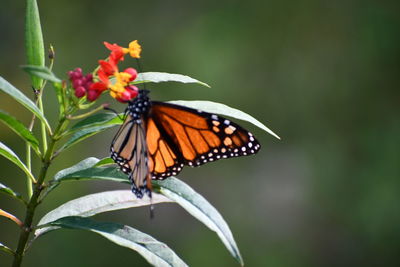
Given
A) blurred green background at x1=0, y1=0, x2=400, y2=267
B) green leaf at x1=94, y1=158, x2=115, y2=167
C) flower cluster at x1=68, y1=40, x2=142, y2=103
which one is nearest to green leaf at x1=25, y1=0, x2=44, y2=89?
flower cluster at x1=68, y1=40, x2=142, y2=103

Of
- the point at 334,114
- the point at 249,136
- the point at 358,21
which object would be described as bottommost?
the point at 249,136

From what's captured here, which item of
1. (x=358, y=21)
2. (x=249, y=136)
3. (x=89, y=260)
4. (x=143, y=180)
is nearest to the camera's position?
(x=143, y=180)

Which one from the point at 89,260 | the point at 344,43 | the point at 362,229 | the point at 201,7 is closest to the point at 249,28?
the point at 201,7

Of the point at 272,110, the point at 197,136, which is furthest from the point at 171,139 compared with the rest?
the point at 272,110

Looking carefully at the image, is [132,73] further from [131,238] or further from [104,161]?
[131,238]

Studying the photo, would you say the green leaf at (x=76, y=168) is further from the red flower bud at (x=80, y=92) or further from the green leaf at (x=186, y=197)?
the red flower bud at (x=80, y=92)

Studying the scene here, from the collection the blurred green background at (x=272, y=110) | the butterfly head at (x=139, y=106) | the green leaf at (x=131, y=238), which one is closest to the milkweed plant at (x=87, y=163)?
the green leaf at (x=131, y=238)

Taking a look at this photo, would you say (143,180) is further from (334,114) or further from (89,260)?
(334,114)
